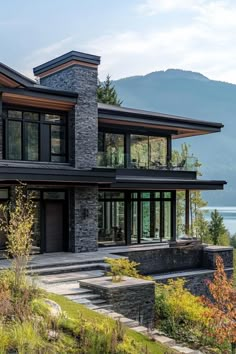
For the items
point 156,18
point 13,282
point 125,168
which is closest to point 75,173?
point 125,168

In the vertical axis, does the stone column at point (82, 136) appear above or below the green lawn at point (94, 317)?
above

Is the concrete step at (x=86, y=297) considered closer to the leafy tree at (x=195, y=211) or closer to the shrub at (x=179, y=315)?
the shrub at (x=179, y=315)

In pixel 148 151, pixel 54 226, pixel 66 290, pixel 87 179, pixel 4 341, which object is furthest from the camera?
pixel 148 151

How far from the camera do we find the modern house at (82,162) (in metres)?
15.8

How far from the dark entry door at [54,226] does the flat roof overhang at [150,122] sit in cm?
408

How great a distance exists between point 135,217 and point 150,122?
4.23 m

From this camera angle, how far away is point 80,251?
17.1 metres

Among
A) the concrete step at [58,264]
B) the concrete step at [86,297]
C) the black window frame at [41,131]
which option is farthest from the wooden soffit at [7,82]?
the concrete step at [86,297]

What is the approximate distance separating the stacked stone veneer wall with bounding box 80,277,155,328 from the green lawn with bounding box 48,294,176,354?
3.35 feet

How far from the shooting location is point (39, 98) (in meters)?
15.9

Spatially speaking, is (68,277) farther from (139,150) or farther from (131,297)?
(139,150)

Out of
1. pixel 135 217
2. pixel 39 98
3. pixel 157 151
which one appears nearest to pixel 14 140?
pixel 39 98

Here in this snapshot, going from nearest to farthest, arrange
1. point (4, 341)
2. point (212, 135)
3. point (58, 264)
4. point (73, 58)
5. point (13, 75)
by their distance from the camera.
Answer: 1. point (4, 341)
2. point (58, 264)
3. point (13, 75)
4. point (73, 58)
5. point (212, 135)

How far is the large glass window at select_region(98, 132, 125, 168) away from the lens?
18.7 metres
